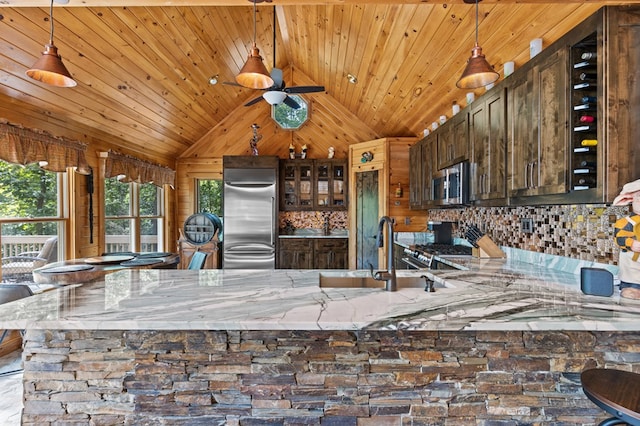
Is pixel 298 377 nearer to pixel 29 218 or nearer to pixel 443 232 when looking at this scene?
pixel 443 232

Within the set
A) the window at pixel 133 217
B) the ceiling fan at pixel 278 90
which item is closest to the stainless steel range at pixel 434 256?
the ceiling fan at pixel 278 90

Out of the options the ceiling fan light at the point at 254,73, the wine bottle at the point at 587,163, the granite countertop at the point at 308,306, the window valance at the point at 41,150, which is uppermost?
the ceiling fan light at the point at 254,73

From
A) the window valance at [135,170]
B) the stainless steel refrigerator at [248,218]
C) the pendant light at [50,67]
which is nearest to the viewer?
the pendant light at [50,67]

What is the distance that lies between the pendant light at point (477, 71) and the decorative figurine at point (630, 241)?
895mm

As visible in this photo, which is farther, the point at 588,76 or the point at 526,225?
the point at 526,225

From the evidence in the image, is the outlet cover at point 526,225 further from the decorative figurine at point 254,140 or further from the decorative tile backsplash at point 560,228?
the decorative figurine at point 254,140

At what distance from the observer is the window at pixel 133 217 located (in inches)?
185

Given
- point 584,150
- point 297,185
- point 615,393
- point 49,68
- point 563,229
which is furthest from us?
point 297,185

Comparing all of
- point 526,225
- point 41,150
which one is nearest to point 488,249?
point 526,225

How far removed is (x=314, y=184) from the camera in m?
6.10

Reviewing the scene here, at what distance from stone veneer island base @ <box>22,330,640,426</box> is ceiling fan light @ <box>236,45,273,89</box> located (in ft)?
5.40

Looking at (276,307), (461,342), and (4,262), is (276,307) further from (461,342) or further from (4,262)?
(4,262)

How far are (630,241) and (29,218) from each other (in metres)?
4.65

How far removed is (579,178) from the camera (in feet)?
5.85
